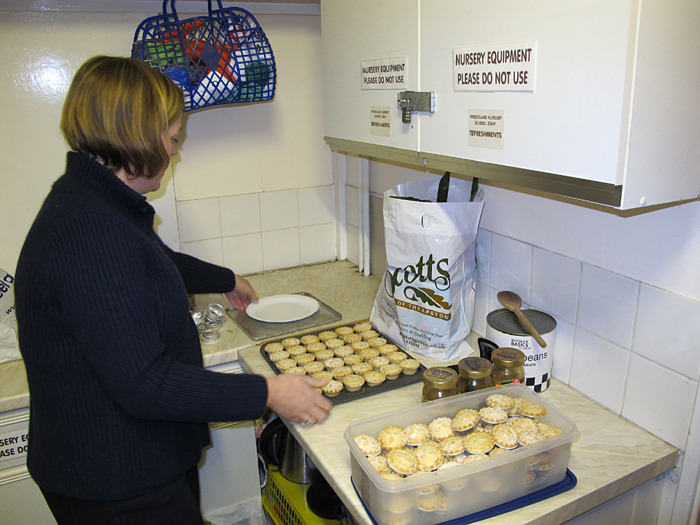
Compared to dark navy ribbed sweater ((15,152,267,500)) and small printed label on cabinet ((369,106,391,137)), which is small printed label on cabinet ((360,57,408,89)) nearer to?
small printed label on cabinet ((369,106,391,137))

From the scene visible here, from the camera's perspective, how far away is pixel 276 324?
1.69 m

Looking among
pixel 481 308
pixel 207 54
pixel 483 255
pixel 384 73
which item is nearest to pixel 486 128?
pixel 384 73

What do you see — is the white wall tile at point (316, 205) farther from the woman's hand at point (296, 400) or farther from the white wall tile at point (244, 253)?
the woman's hand at point (296, 400)

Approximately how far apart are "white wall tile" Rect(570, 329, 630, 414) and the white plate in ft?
2.57

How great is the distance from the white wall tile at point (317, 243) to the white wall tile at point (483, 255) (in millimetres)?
793

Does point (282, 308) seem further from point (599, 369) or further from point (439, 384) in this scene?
point (599, 369)

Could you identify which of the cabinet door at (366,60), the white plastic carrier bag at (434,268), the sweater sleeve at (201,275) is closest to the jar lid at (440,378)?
the white plastic carrier bag at (434,268)

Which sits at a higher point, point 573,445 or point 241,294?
point 241,294

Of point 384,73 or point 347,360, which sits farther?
point 347,360

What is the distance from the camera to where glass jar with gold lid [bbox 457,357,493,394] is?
3.76 ft

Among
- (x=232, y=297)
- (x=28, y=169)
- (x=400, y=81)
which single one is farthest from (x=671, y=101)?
(x=28, y=169)

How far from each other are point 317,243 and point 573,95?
1436 millimetres

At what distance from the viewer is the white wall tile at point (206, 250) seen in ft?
6.45

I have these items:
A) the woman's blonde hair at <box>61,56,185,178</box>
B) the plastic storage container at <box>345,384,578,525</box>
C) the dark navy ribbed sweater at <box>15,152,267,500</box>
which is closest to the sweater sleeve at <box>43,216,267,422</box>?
the dark navy ribbed sweater at <box>15,152,267,500</box>
